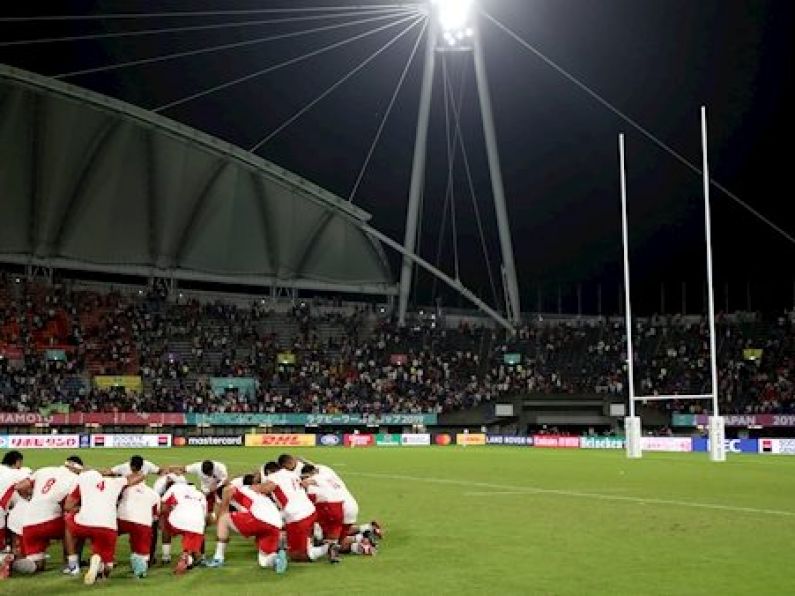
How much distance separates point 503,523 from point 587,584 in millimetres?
7222

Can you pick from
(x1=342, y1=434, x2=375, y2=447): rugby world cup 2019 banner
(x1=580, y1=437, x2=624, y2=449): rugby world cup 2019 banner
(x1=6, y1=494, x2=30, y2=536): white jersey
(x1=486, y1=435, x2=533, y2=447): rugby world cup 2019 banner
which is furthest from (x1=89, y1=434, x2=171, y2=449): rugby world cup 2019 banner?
(x1=6, y1=494, x2=30, y2=536): white jersey

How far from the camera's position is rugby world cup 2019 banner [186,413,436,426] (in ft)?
223

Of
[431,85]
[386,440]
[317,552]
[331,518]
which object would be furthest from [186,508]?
[386,440]

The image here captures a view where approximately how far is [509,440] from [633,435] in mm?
27530

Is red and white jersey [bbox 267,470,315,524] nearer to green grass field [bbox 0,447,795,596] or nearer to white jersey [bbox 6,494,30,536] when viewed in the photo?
green grass field [bbox 0,447,795,596]

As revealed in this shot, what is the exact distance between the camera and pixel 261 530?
14133 mm

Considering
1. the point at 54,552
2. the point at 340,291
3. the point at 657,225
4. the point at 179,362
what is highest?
the point at 657,225

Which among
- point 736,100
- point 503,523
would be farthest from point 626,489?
point 736,100

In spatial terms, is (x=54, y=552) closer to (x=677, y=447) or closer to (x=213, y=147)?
(x=677, y=447)

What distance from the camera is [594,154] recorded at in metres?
77.8

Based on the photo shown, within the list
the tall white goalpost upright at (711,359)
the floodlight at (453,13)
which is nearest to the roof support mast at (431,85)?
the floodlight at (453,13)

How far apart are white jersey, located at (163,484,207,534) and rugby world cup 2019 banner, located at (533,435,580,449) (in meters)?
49.9

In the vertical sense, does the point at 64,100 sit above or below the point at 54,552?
above

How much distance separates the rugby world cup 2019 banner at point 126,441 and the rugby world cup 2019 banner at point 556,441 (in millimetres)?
22791
